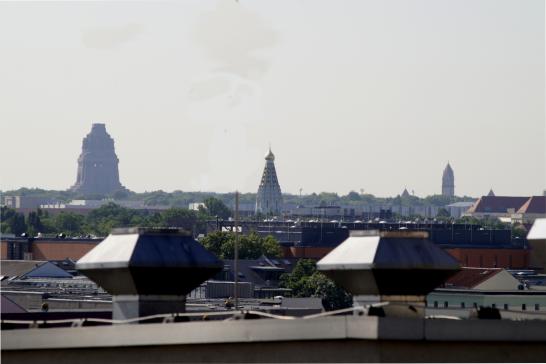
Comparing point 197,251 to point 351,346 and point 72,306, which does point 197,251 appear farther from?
point 72,306

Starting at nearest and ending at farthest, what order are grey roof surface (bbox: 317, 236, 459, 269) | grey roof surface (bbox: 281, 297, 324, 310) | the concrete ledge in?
the concrete ledge < grey roof surface (bbox: 317, 236, 459, 269) < grey roof surface (bbox: 281, 297, 324, 310)

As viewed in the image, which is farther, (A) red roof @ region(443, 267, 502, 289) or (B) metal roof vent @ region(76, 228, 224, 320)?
(A) red roof @ region(443, 267, 502, 289)

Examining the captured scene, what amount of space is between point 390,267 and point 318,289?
429 ft

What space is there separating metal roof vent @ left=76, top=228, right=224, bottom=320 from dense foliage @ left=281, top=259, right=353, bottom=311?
103m

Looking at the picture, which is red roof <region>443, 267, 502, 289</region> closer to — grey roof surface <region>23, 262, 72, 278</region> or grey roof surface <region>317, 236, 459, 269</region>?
grey roof surface <region>23, 262, 72, 278</region>

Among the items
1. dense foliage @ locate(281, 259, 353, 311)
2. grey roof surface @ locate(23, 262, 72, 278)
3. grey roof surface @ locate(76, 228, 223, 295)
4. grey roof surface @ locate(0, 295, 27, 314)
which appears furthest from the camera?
grey roof surface @ locate(23, 262, 72, 278)

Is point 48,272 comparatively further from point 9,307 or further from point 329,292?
point 9,307

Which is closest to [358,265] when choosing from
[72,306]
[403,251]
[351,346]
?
[403,251]

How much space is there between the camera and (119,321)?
3338cm

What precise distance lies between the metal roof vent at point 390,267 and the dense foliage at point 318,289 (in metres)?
107

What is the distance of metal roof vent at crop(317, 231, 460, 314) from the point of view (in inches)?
1258

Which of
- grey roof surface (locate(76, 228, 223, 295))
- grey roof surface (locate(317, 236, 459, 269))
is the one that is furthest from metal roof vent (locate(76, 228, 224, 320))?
grey roof surface (locate(317, 236, 459, 269))

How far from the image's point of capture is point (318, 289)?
16250 cm

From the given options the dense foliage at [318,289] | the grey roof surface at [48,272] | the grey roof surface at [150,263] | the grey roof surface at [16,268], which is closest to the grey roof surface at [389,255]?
the grey roof surface at [150,263]
